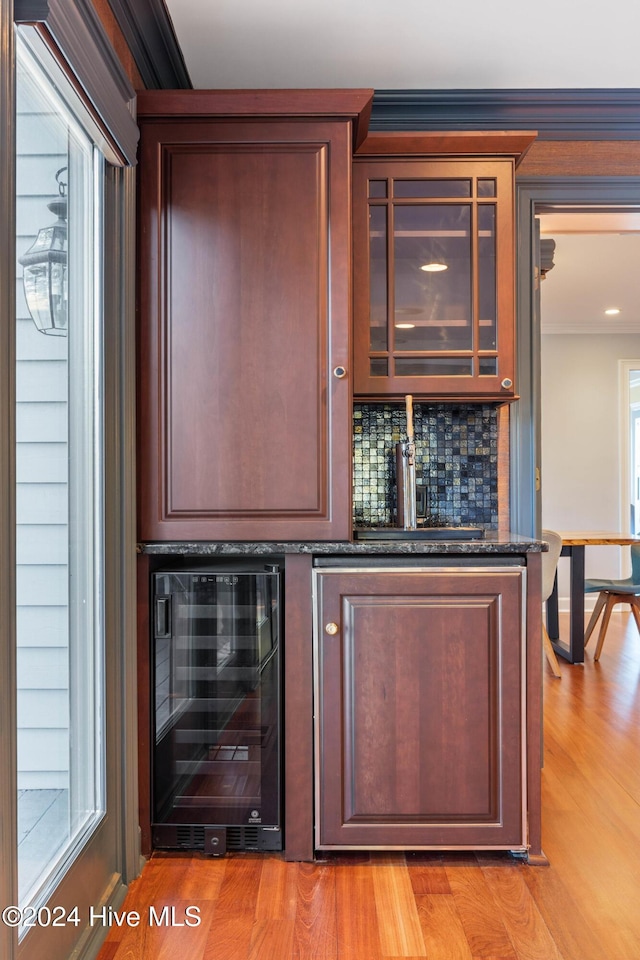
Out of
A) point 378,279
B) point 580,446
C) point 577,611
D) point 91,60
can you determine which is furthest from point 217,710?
point 580,446

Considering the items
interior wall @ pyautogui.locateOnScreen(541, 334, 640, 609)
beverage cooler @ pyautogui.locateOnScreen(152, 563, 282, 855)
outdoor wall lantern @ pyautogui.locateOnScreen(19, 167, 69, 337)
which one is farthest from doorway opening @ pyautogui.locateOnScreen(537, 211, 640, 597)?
outdoor wall lantern @ pyautogui.locateOnScreen(19, 167, 69, 337)

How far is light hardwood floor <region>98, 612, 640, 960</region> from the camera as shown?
1622 millimetres

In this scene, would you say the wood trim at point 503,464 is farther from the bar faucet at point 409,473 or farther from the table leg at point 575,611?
the table leg at point 575,611

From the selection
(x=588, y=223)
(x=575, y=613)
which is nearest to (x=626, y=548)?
(x=575, y=613)

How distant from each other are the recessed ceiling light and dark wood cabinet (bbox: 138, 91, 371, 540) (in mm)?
408

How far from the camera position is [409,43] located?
2.20 metres

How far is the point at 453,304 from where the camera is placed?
2332 millimetres

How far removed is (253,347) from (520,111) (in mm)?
1406

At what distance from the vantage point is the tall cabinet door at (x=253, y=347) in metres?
2.06

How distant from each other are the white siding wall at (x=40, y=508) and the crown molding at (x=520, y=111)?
1.40m

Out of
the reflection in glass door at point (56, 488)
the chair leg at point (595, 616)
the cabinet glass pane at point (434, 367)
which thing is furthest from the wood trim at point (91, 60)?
the chair leg at point (595, 616)

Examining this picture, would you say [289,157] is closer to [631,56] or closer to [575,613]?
[631,56]

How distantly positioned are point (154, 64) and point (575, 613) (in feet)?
12.3

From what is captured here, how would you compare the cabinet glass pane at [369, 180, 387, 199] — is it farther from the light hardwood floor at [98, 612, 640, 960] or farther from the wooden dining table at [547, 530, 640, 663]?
the wooden dining table at [547, 530, 640, 663]
